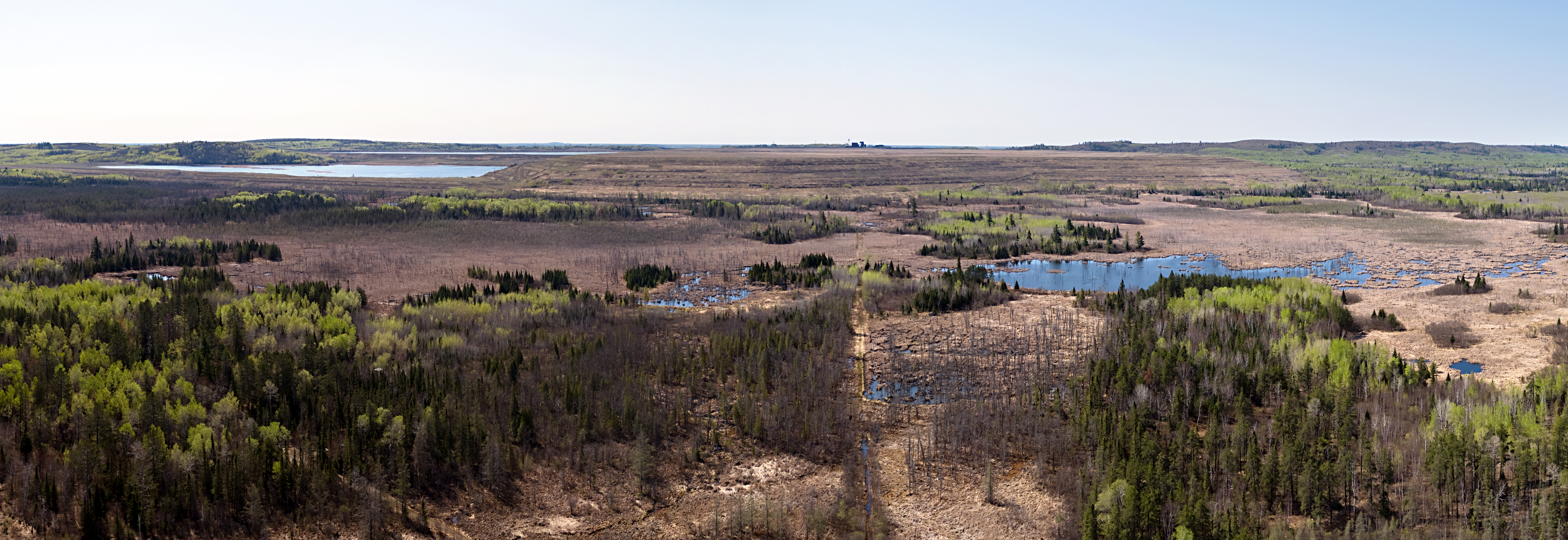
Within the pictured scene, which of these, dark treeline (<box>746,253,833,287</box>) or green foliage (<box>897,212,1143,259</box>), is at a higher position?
green foliage (<box>897,212,1143,259</box>)

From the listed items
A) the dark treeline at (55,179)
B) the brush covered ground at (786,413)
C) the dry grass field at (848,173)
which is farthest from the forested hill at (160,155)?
the brush covered ground at (786,413)

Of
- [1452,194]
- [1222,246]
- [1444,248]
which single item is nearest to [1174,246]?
[1222,246]

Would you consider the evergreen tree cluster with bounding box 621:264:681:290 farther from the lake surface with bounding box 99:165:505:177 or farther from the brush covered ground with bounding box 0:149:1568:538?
the lake surface with bounding box 99:165:505:177

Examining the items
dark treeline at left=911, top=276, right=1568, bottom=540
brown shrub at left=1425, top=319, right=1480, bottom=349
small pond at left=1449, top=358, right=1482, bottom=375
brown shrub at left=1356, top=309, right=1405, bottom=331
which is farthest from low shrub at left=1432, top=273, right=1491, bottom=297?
dark treeline at left=911, top=276, right=1568, bottom=540

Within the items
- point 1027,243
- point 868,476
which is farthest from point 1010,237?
point 868,476

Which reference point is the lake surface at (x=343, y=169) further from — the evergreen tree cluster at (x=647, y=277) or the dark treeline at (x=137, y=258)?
the evergreen tree cluster at (x=647, y=277)
